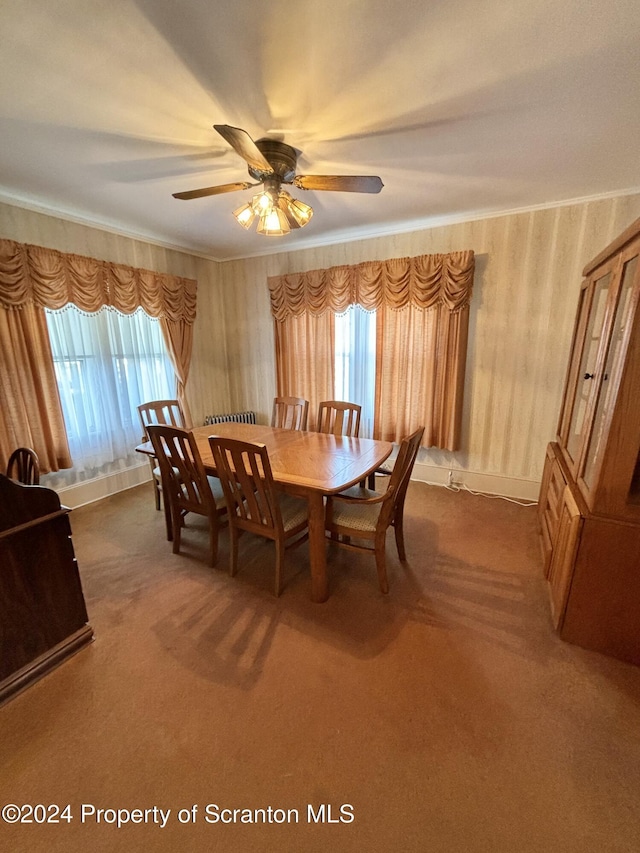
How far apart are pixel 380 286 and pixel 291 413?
1.51m

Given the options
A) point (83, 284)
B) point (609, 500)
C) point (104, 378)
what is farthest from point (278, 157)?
point (104, 378)

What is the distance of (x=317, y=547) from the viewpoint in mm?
1883

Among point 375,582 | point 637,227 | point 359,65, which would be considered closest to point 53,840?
point 375,582

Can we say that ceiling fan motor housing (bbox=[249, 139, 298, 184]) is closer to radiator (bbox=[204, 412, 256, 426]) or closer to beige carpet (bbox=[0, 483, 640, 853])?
beige carpet (bbox=[0, 483, 640, 853])

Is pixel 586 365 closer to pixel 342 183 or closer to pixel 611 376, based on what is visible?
pixel 611 376

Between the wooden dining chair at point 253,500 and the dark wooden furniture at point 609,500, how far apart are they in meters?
1.39

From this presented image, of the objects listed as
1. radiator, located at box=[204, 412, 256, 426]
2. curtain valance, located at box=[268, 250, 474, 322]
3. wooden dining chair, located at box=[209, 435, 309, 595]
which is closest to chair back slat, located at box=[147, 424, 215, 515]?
wooden dining chair, located at box=[209, 435, 309, 595]

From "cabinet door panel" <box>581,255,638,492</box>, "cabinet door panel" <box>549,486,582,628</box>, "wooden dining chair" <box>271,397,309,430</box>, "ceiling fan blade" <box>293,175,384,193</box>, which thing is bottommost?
"cabinet door panel" <box>549,486,582,628</box>

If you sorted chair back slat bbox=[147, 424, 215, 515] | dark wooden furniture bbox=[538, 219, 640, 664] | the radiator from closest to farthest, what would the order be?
dark wooden furniture bbox=[538, 219, 640, 664] → chair back slat bbox=[147, 424, 215, 515] → the radiator

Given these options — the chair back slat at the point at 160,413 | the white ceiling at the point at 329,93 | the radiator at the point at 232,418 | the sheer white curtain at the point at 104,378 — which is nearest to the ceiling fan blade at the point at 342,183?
the white ceiling at the point at 329,93

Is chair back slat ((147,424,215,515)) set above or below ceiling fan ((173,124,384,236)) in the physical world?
below

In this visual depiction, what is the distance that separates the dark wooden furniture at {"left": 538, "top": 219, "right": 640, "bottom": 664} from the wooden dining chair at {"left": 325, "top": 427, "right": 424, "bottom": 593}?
0.80 m

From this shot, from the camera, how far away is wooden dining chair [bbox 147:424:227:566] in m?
2.04

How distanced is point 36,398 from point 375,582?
2923 mm
